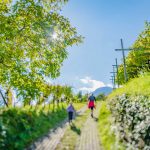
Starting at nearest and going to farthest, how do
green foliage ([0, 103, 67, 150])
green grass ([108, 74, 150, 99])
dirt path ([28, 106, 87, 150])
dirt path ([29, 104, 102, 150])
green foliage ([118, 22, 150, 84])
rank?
green foliage ([0, 103, 67, 150]) < dirt path ([29, 104, 102, 150]) < dirt path ([28, 106, 87, 150]) < green grass ([108, 74, 150, 99]) < green foliage ([118, 22, 150, 84])

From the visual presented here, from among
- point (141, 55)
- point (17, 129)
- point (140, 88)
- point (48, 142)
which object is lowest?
point (48, 142)

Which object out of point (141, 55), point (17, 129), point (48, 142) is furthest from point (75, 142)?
point (141, 55)

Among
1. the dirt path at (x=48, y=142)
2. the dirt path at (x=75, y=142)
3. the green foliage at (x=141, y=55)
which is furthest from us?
the green foliage at (x=141, y=55)

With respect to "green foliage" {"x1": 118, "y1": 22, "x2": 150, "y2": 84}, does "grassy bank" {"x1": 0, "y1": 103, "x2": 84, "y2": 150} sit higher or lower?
lower

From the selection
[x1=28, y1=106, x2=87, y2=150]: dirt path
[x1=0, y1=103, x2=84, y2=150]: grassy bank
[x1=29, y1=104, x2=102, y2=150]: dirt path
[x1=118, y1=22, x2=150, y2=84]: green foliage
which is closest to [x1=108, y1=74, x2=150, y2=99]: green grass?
[x1=29, y1=104, x2=102, y2=150]: dirt path

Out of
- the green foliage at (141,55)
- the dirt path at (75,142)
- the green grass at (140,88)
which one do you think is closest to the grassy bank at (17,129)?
the dirt path at (75,142)

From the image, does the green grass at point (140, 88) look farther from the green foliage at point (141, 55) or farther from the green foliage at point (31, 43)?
the green foliage at point (141, 55)

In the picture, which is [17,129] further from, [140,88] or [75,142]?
[140,88]

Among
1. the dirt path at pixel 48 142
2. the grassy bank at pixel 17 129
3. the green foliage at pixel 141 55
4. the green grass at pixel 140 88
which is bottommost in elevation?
the dirt path at pixel 48 142

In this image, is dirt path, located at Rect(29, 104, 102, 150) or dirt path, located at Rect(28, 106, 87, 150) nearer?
dirt path, located at Rect(29, 104, 102, 150)

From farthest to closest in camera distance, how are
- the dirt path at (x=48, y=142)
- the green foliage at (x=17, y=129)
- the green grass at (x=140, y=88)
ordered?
1. the green grass at (x=140, y=88)
2. the dirt path at (x=48, y=142)
3. the green foliage at (x=17, y=129)

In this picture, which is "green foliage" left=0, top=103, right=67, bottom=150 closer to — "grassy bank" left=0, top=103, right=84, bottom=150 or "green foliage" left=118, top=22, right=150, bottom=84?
"grassy bank" left=0, top=103, right=84, bottom=150

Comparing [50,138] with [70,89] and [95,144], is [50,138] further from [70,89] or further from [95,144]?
[70,89]

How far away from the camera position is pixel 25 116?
18.6 meters
